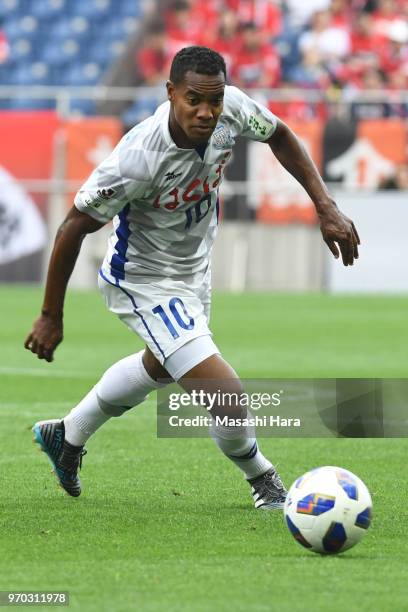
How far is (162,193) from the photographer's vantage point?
18.9 ft

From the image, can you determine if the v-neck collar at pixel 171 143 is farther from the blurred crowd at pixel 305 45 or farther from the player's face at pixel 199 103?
the blurred crowd at pixel 305 45

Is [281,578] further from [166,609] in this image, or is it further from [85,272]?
[85,272]

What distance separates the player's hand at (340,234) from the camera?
593 cm

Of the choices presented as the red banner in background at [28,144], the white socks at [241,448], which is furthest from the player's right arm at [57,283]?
the red banner in background at [28,144]

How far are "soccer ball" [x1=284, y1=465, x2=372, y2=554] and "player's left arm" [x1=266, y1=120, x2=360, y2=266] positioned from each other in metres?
1.14

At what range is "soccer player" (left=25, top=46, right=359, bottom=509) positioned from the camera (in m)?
5.62

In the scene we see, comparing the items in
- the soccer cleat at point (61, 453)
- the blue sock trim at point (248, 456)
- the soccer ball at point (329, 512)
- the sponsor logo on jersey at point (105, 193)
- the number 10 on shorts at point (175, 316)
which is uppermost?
the sponsor logo on jersey at point (105, 193)

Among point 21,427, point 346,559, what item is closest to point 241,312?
point 21,427

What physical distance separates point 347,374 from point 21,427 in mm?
3221

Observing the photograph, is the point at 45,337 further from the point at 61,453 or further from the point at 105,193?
the point at 61,453

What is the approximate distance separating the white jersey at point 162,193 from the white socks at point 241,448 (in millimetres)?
705

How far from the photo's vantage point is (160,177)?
5.70 metres

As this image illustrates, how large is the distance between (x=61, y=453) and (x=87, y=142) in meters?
13.7

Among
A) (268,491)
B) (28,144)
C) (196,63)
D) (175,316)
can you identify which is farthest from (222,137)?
(28,144)
